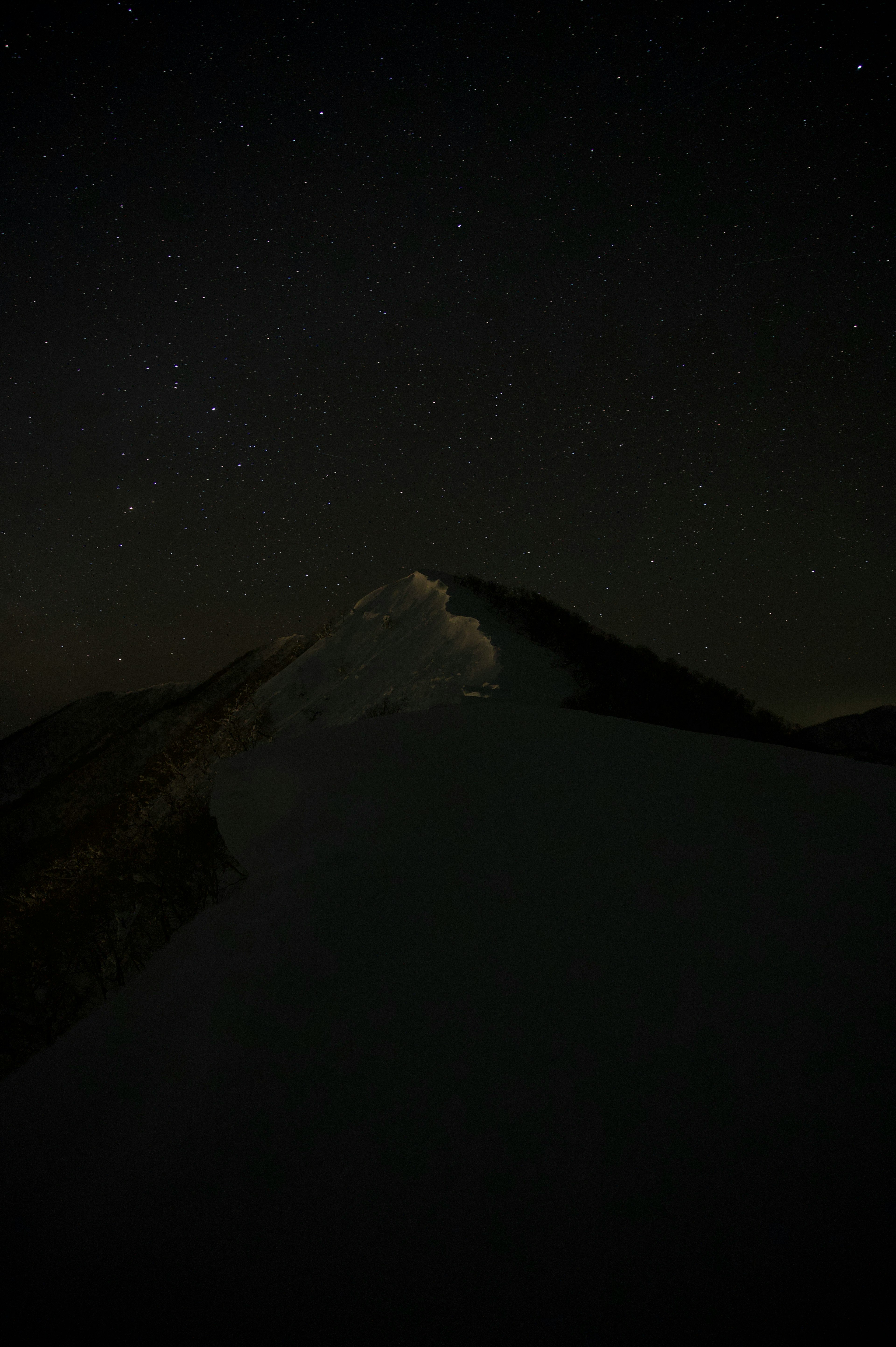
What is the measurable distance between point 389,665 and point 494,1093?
9386 millimetres

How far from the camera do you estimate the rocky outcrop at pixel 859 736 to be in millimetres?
11312

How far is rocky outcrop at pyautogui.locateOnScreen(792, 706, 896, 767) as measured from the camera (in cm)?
1131

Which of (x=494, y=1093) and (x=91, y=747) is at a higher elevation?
(x=91, y=747)

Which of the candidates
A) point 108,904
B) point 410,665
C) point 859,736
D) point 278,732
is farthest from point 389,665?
point 859,736

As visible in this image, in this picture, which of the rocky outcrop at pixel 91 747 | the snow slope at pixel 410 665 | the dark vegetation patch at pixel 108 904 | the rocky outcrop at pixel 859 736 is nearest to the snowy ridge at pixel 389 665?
the snow slope at pixel 410 665

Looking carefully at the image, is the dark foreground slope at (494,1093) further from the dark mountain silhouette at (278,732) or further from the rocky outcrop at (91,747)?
the rocky outcrop at (91,747)

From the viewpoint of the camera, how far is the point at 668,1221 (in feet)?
8.62

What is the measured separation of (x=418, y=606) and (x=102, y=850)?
29.4ft

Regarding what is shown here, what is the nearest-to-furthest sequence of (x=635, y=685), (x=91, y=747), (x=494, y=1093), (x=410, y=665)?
(x=494, y=1093) < (x=635, y=685) < (x=410, y=665) < (x=91, y=747)

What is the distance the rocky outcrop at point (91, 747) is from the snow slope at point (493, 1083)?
596 inches

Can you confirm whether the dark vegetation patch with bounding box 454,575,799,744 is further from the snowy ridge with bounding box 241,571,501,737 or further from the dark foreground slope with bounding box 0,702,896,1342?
the dark foreground slope with bounding box 0,702,896,1342

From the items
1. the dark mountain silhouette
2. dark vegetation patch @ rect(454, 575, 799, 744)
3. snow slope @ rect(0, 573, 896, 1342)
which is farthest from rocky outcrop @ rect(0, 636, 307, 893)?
snow slope @ rect(0, 573, 896, 1342)

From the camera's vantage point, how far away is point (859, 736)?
38.7ft

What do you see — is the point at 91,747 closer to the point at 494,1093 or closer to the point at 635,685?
the point at 635,685
